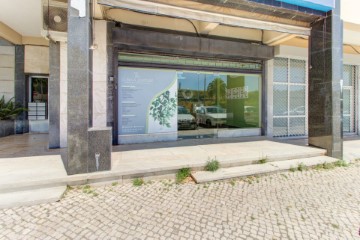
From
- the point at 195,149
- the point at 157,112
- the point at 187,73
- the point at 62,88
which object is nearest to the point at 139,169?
the point at 195,149

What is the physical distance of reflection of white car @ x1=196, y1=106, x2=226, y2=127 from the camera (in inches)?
318

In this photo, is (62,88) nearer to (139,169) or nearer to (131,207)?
(139,169)

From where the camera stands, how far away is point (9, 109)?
7973 mm

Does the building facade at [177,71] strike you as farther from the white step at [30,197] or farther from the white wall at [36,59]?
the white step at [30,197]

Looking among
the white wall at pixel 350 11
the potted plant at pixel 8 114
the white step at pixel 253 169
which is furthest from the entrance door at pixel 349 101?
the potted plant at pixel 8 114

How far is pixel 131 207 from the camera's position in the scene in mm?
3115

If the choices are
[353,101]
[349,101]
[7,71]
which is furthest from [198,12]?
[353,101]

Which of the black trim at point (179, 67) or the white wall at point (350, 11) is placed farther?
the black trim at point (179, 67)

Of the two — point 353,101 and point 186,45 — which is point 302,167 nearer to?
point 186,45

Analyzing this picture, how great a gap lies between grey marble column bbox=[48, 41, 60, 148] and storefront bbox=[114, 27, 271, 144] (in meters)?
1.68

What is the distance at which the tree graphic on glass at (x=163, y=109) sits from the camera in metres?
7.22

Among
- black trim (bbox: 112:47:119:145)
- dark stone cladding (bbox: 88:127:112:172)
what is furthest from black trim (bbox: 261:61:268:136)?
dark stone cladding (bbox: 88:127:112:172)

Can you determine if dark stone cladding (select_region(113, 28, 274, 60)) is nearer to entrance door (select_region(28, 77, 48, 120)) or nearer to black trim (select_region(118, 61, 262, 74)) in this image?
black trim (select_region(118, 61, 262, 74))

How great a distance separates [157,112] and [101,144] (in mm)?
3433
